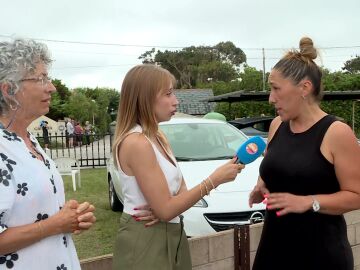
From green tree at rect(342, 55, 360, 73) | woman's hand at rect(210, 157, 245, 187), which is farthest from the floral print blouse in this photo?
green tree at rect(342, 55, 360, 73)

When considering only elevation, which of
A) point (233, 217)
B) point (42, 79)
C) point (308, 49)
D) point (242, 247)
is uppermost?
point (308, 49)

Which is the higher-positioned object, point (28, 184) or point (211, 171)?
point (28, 184)

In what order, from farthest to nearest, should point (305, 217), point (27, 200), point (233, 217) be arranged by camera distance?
point (233, 217), point (305, 217), point (27, 200)

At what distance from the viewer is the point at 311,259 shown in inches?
81.5

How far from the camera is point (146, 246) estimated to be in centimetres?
193

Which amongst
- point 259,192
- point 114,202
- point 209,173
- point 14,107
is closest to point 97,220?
point 114,202

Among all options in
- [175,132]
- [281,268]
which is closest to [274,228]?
[281,268]

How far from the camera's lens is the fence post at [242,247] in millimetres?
2789

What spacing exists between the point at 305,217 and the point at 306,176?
0.73 feet

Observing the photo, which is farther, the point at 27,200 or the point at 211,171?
the point at 211,171

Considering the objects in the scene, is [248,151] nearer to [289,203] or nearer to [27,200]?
[289,203]

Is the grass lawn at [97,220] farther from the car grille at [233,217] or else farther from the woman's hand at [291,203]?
the woman's hand at [291,203]

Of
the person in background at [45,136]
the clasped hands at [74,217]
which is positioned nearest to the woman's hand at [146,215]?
the clasped hands at [74,217]

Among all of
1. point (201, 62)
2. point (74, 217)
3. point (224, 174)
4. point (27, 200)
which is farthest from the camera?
point (201, 62)
